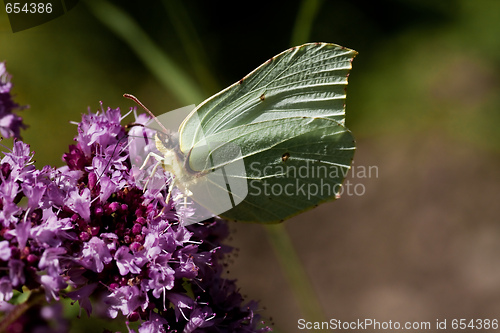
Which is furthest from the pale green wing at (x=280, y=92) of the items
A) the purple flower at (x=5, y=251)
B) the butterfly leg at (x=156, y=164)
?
the purple flower at (x=5, y=251)

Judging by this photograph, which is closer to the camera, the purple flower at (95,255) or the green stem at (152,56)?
the purple flower at (95,255)

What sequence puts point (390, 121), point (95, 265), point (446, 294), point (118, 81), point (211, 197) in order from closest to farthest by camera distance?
1. point (95, 265)
2. point (211, 197)
3. point (446, 294)
4. point (118, 81)
5. point (390, 121)

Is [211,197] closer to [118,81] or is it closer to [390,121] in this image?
[118,81]


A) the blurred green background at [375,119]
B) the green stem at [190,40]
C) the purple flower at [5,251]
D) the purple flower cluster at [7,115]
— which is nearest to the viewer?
the purple flower at [5,251]

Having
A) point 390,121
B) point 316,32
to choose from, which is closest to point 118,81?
point 316,32

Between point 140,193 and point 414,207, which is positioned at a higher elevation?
point 140,193

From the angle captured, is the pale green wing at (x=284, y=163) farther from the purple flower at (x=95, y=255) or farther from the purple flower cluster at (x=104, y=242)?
the purple flower at (x=95, y=255)

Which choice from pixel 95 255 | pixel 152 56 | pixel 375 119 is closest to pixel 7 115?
pixel 95 255

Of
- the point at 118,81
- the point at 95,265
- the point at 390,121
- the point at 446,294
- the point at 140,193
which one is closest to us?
the point at 95,265
